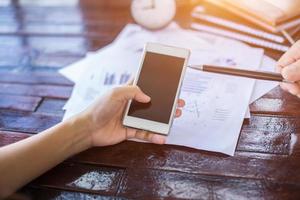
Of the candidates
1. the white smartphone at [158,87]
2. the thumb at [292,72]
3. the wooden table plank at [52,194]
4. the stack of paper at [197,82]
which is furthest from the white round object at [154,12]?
the wooden table plank at [52,194]

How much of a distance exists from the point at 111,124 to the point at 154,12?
1.35 ft

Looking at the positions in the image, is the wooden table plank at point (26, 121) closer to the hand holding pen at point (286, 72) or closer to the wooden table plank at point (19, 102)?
the wooden table plank at point (19, 102)

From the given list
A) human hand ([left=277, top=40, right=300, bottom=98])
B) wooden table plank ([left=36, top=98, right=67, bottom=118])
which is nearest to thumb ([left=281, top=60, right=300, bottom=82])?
human hand ([left=277, top=40, right=300, bottom=98])

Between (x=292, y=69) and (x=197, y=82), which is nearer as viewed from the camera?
(x=292, y=69)

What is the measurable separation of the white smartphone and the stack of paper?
0.15 ft

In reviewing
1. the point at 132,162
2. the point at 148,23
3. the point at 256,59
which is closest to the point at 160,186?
the point at 132,162

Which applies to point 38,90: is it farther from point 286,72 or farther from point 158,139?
point 286,72

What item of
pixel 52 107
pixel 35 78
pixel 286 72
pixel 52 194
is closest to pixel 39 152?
pixel 52 194

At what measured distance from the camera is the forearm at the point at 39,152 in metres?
0.66

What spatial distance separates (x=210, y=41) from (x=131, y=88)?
1.14 ft

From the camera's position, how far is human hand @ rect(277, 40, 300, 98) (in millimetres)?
737

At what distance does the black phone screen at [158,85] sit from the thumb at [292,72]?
0.63 feet

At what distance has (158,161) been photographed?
699mm

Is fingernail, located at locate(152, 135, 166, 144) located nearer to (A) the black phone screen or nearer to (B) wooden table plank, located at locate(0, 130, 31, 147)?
(A) the black phone screen
